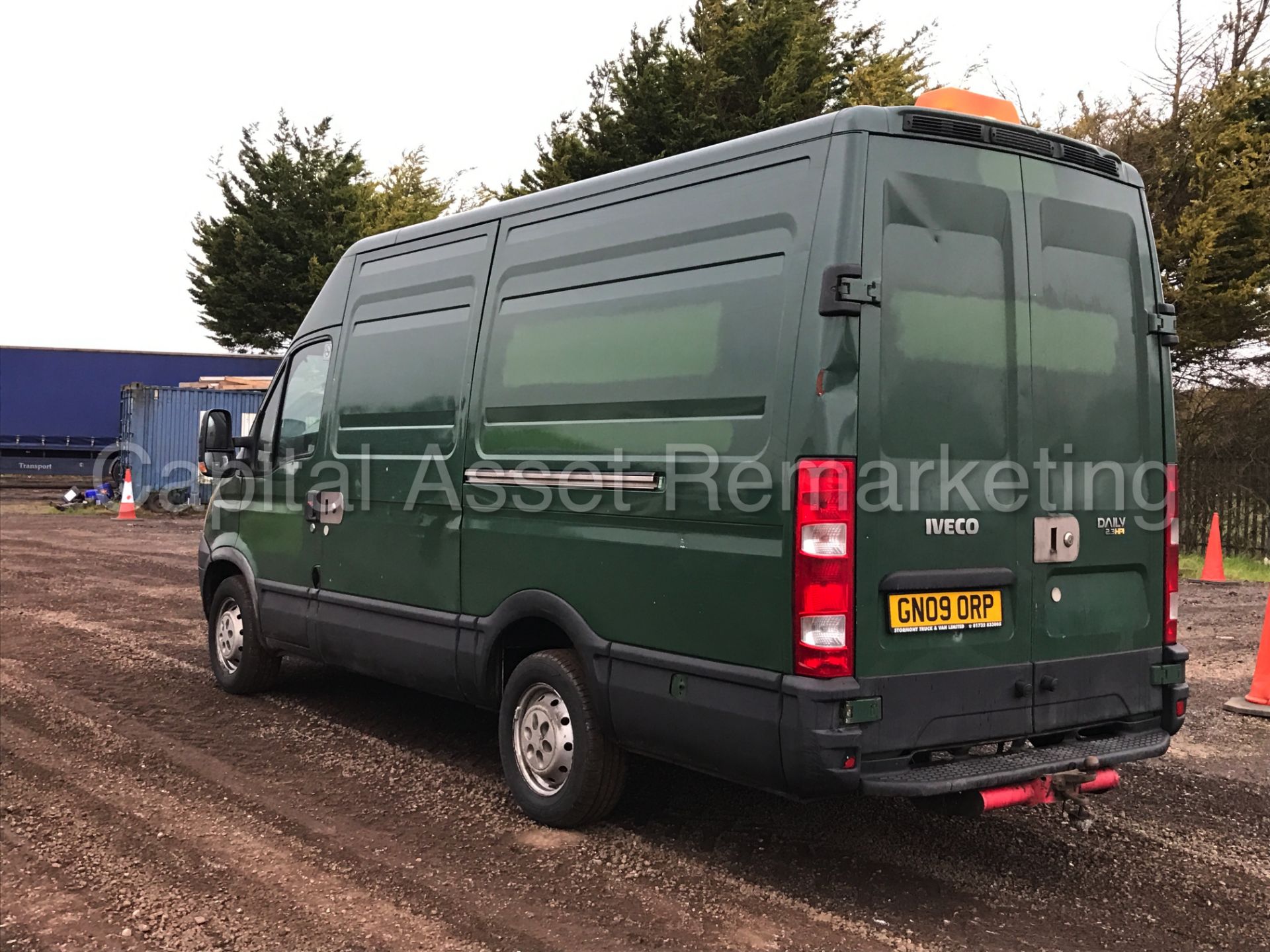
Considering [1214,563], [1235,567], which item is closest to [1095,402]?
[1214,563]

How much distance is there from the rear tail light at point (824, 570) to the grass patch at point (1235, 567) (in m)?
12.1

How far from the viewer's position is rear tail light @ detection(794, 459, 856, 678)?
3.84 meters

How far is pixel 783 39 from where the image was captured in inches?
974

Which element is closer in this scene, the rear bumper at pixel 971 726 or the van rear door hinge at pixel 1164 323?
the rear bumper at pixel 971 726

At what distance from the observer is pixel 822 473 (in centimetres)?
384

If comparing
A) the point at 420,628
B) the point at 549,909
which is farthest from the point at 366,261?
the point at 549,909

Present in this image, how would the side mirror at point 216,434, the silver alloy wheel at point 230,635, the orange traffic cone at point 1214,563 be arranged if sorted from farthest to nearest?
the orange traffic cone at point 1214,563
the silver alloy wheel at point 230,635
the side mirror at point 216,434

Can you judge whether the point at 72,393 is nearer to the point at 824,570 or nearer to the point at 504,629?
the point at 504,629

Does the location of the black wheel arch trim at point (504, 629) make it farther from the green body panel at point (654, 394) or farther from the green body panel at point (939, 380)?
the green body panel at point (939, 380)

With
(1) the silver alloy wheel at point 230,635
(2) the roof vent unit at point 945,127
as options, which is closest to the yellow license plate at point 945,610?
(2) the roof vent unit at point 945,127

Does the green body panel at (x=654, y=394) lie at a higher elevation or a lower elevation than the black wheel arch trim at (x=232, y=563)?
higher

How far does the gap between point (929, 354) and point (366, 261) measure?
3.52 metres

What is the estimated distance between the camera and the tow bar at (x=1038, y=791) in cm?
407

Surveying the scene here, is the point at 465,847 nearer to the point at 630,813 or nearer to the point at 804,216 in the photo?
the point at 630,813
